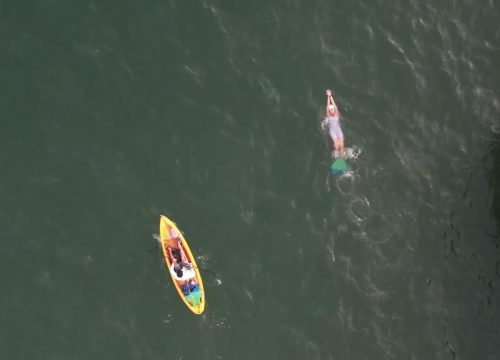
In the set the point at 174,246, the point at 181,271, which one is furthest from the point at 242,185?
the point at 181,271

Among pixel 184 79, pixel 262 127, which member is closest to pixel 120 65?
pixel 184 79

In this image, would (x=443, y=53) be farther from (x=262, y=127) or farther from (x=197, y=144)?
(x=197, y=144)

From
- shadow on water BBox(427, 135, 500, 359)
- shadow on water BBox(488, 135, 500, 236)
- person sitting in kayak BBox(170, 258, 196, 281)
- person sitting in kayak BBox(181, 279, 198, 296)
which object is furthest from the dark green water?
person sitting in kayak BBox(181, 279, 198, 296)

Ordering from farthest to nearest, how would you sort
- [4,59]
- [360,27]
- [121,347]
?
1. [360,27]
2. [4,59]
3. [121,347]

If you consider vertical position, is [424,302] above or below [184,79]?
below

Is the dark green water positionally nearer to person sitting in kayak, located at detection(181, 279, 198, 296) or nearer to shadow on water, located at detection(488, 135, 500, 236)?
shadow on water, located at detection(488, 135, 500, 236)

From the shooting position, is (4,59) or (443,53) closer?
(4,59)

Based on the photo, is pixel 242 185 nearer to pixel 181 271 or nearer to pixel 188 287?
pixel 181 271
